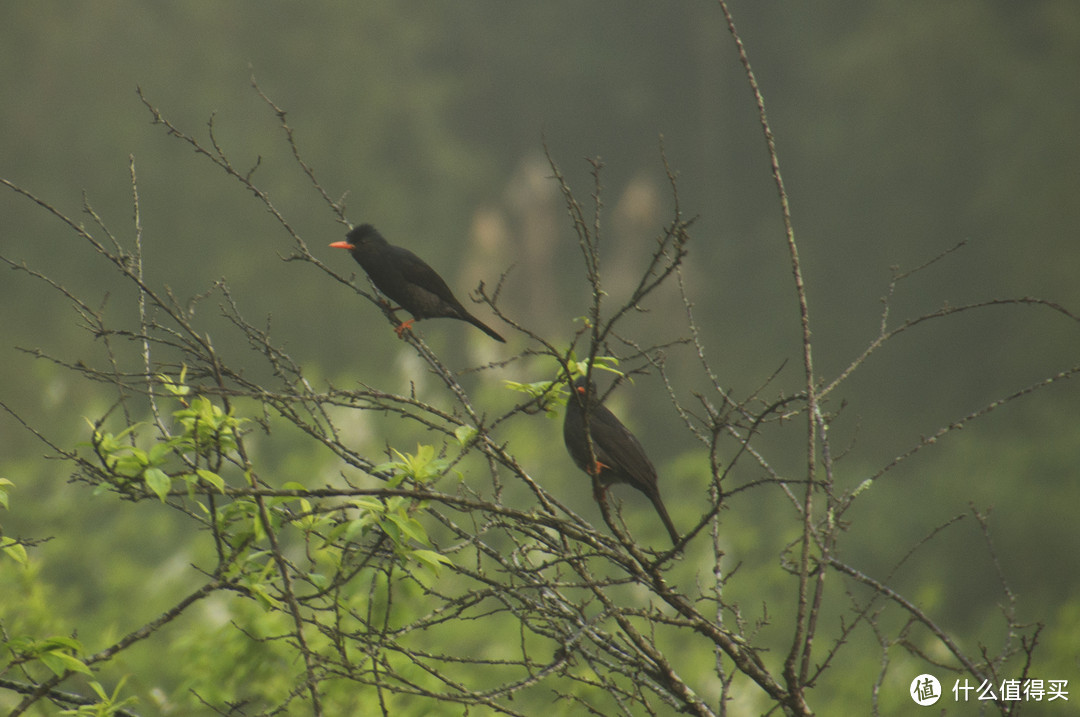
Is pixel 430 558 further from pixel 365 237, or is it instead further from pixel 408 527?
pixel 365 237

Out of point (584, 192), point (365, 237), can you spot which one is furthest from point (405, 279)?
point (584, 192)

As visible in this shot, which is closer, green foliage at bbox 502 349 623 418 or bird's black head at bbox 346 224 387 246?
green foliage at bbox 502 349 623 418

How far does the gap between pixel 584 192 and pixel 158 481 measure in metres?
11.9

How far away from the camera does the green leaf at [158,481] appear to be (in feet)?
5.37

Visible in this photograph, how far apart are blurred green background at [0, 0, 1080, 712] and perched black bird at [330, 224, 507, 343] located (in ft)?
24.2

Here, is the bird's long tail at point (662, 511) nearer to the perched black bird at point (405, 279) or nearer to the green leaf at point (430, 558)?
the green leaf at point (430, 558)

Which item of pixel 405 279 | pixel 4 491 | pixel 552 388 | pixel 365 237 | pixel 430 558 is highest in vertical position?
pixel 365 237

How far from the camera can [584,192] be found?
13.3m

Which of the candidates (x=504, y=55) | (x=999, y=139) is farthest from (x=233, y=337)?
(x=999, y=139)

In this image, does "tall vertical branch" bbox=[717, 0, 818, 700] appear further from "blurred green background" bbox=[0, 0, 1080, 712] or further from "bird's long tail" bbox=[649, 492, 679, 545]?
"blurred green background" bbox=[0, 0, 1080, 712]

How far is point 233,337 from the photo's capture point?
14.6 meters

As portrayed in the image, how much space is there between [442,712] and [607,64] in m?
15.4

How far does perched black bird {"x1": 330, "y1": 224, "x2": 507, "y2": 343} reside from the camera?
4586mm

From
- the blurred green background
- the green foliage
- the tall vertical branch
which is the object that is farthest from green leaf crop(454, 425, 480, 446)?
the blurred green background
